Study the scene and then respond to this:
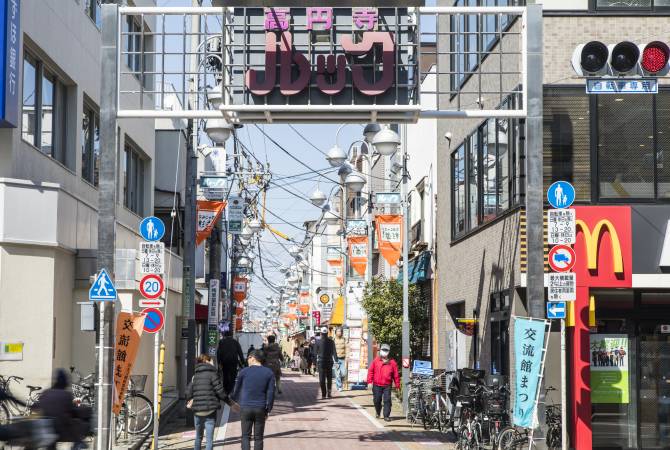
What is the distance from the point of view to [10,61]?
19469 mm

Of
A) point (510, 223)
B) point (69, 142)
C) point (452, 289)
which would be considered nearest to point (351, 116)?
point (510, 223)

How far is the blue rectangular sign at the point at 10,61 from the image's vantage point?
63.0ft

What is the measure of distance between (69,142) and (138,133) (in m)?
8.72

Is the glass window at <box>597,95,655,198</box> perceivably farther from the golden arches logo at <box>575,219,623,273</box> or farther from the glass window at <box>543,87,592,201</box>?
the golden arches logo at <box>575,219,623,273</box>

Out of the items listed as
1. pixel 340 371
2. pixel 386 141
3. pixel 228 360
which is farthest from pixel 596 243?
pixel 340 371

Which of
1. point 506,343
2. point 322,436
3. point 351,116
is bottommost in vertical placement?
point 322,436

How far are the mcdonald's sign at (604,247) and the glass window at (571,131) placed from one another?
2.17ft

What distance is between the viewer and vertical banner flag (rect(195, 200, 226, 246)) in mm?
30297

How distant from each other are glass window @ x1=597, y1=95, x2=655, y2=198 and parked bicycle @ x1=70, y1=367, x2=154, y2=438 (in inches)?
391

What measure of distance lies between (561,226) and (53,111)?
12690mm

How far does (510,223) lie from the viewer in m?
22.1

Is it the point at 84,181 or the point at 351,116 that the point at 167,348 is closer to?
the point at 84,181

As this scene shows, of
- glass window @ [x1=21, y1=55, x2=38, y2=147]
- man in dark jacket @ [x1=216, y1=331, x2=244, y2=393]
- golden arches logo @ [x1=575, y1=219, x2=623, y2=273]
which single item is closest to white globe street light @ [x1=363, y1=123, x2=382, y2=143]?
man in dark jacket @ [x1=216, y1=331, x2=244, y2=393]

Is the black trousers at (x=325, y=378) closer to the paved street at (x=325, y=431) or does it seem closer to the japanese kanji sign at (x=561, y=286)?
the paved street at (x=325, y=431)
